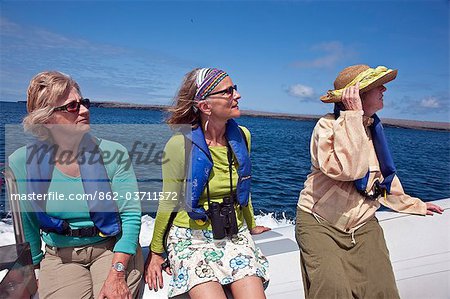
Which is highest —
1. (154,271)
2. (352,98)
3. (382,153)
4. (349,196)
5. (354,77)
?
(354,77)

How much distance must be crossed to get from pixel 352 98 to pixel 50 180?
149 cm

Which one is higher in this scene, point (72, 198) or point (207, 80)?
point (207, 80)

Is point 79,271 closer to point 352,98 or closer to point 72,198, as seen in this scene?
point 72,198

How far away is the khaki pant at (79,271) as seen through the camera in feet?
5.81

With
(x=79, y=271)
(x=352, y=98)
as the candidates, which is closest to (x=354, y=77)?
(x=352, y=98)

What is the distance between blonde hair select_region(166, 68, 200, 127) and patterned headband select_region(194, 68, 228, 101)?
0.04 metres

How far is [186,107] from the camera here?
215cm

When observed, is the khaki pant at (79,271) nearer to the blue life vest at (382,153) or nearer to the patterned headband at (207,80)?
the patterned headband at (207,80)

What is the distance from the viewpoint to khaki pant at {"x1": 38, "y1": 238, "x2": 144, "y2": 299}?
1772mm

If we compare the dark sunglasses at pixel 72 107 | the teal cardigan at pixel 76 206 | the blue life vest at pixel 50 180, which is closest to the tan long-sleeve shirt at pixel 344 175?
the teal cardigan at pixel 76 206

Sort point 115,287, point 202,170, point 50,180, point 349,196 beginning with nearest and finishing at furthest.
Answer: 1. point 115,287
2. point 50,180
3. point 202,170
4. point 349,196

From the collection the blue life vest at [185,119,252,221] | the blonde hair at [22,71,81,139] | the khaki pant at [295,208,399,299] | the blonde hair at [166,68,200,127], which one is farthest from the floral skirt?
the blonde hair at [22,71,81,139]

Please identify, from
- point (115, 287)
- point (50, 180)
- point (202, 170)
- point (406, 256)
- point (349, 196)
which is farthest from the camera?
point (406, 256)

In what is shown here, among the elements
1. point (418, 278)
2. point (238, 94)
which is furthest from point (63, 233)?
point (418, 278)
